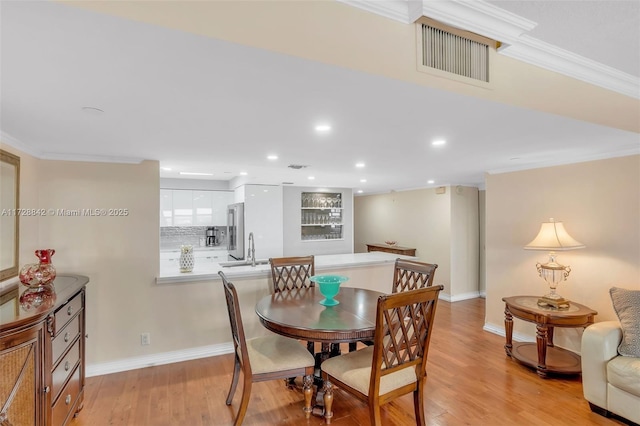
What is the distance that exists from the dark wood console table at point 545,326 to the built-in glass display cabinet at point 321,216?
3803 millimetres

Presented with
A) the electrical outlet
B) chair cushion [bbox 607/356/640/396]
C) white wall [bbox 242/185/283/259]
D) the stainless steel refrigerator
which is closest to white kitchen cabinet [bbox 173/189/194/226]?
the stainless steel refrigerator

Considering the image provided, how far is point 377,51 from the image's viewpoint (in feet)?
4.12

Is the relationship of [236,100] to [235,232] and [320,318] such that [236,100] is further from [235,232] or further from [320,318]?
[235,232]

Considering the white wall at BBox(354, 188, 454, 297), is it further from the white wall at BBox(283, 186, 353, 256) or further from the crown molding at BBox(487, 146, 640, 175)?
the crown molding at BBox(487, 146, 640, 175)

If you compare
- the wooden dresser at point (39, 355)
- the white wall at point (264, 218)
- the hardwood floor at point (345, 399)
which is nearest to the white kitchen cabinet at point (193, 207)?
the white wall at point (264, 218)

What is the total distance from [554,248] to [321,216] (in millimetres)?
4185

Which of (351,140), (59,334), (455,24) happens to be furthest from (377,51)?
(59,334)

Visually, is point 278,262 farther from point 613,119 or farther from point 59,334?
point 613,119

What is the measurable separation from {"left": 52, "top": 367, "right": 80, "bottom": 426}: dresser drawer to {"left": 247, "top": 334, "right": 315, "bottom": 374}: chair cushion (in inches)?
45.0

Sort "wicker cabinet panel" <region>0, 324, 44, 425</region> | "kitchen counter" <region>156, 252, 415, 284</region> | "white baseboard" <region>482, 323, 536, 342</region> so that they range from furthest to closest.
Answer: "white baseboard" <region>482, 323, 536, 342</region>, "kitchen counter" <region>156, 252, 415, 284</region>, "wicker cabinet panel" <region>0, 324, 44, 425</region>

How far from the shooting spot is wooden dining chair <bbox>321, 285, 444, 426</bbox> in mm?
1927

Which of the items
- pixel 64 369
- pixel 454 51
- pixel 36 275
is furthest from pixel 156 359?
pixel 454 51

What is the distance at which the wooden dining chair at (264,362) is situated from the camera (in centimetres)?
221

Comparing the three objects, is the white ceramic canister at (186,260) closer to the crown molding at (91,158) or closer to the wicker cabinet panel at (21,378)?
the crown molding at (91,158)
